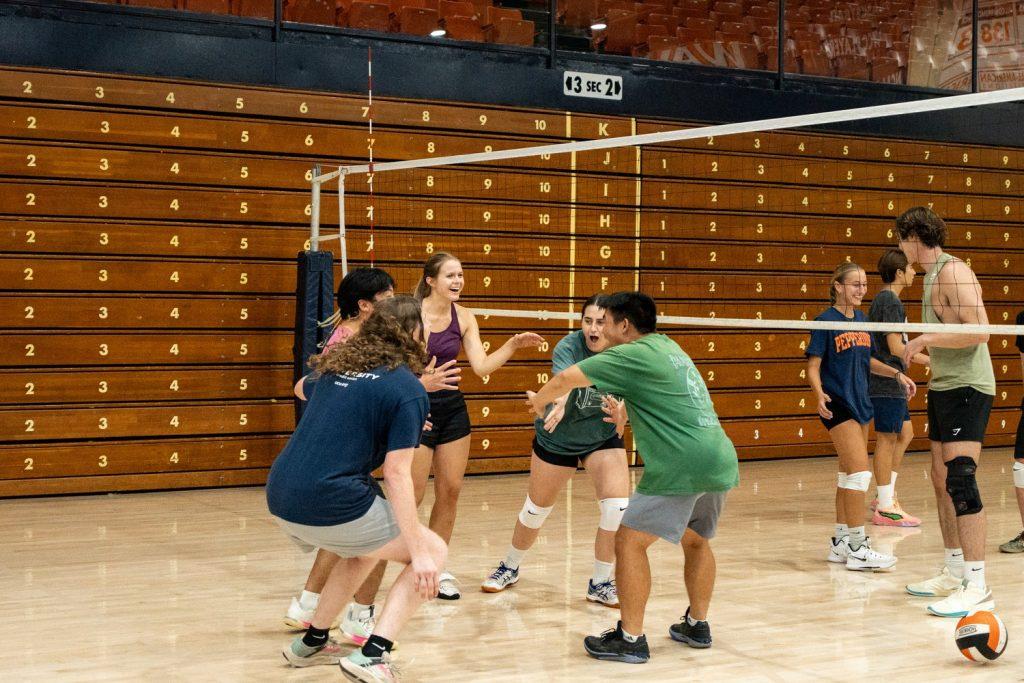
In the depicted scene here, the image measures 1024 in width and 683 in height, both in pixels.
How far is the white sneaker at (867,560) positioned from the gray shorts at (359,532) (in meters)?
3.22

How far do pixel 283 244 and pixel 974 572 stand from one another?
19.0 ft

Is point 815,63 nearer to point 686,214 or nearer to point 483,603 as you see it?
point 686,214

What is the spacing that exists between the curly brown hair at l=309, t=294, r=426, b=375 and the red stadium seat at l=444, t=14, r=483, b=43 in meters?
6.32

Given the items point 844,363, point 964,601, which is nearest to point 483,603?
point 964,601

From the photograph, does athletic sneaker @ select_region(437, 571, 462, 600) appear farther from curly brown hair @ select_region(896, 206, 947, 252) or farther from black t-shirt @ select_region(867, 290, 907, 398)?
black t-shirt @ select_region(867, 290, 907, 398)

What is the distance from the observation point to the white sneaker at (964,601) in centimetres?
527

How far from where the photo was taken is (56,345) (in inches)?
343

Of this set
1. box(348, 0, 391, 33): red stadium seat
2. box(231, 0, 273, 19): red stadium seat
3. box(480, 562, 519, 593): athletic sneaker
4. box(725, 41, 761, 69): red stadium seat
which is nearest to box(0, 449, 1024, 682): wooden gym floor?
box(480, 562, 519, 593): athletic sneaker

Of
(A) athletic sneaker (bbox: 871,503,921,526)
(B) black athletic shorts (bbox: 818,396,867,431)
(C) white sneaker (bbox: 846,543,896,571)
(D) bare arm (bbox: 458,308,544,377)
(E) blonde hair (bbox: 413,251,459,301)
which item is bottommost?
(A) athletic sneaker (bbox: 871,503,921,526)

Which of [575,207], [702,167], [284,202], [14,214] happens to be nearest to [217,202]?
[284,202]

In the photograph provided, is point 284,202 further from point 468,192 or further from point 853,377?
point 853,377

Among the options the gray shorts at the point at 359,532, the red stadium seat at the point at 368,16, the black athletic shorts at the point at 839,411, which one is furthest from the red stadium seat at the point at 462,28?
the gray shorts at the point at 359,532

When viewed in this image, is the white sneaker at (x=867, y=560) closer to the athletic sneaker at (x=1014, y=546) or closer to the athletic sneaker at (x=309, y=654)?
the athletic sneaker at (x=1014, y=546)

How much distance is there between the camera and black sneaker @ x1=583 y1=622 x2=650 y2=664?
4.67 meters
